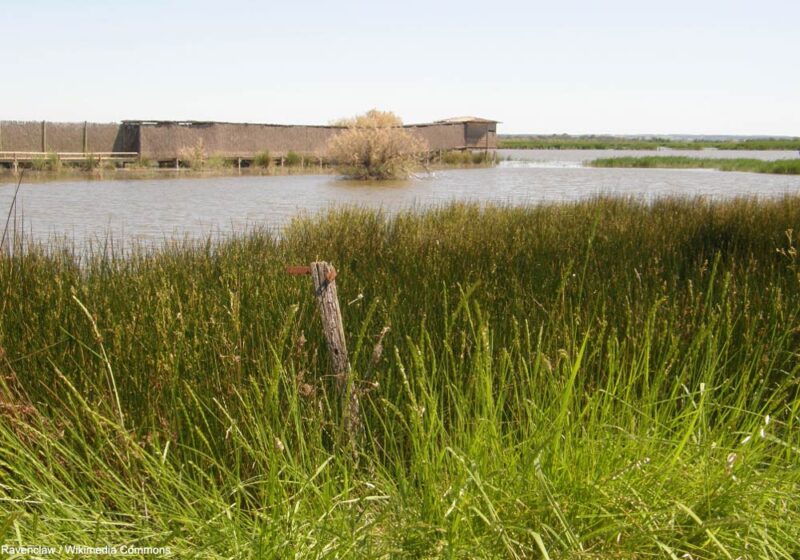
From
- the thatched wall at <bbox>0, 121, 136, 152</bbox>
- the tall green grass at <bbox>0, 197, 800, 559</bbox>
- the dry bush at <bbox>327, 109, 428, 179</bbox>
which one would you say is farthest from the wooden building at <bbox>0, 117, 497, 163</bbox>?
the tall green grass at <bbox>0, 197, 800, 559</bbox>

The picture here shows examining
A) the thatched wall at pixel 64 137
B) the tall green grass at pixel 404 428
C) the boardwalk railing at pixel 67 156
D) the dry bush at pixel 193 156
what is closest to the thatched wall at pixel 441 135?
the dry bush at pixel 193 156

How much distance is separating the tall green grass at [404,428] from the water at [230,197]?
553 cm

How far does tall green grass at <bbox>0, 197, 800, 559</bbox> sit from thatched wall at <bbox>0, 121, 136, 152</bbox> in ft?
78.5

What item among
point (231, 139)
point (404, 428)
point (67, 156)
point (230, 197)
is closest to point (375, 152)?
point (231, 139)

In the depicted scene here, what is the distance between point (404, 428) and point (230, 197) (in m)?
16.5

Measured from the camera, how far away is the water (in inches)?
505

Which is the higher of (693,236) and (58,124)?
(58,124)

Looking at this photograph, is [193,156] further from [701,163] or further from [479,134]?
[701,163]

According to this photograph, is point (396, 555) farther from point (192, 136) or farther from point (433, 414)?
point (192, 136)

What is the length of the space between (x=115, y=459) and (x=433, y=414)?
1.44 metres

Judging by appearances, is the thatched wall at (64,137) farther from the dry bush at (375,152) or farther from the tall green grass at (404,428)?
the tall green grass at (404,428)

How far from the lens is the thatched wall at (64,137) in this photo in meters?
26.8

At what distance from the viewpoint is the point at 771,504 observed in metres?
2.42

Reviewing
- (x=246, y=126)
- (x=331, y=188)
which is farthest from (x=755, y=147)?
(x=331, y=188)
